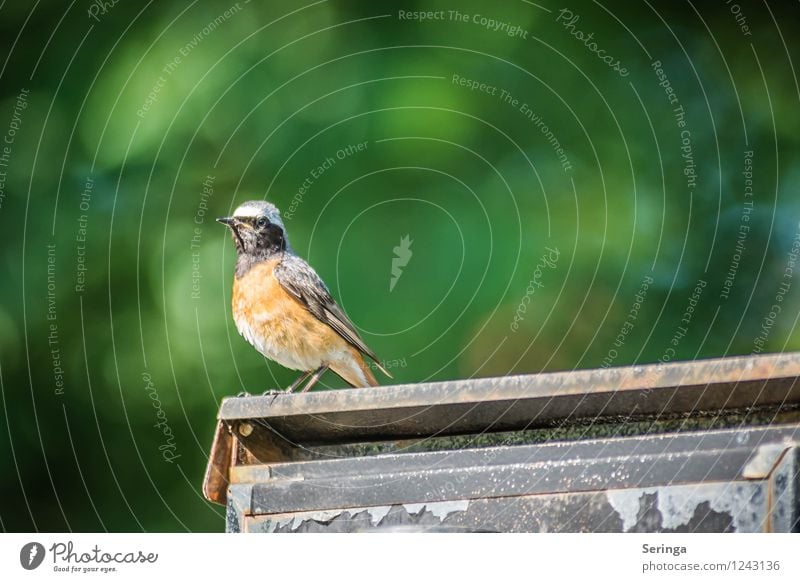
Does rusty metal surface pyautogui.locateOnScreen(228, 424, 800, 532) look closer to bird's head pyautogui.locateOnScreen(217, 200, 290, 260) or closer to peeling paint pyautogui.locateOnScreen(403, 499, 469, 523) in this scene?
peeling paint pyautogui.locateOnScreen(403, 499, 469, 523)

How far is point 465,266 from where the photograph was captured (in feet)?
21.6

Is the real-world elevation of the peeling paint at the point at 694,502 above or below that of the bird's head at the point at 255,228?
below

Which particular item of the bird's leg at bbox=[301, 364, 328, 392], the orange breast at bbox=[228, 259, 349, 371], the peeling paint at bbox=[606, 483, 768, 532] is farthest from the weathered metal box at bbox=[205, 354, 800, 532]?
the bird's leg at bbox=[301, 364, 328, 392]

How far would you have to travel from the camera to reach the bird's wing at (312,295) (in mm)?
5895

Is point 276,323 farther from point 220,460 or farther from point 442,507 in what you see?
point 442,507

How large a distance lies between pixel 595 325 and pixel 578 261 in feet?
1.21

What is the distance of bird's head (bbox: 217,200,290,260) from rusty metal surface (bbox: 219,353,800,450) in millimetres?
2449

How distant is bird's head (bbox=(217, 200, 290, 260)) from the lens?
598 cm

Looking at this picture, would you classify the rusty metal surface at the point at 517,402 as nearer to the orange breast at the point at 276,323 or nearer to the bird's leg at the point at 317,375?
the orange breast at the point at 276,323

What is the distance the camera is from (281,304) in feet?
19.2

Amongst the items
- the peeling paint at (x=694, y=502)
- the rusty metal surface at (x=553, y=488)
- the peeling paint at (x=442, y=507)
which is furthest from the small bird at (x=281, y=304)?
the peeling paint at (x=694, y=502)

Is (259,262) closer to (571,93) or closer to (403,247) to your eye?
(403,247)

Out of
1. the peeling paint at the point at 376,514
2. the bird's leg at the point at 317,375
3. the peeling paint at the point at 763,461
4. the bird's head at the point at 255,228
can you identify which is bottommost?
the bird's leg at the point at 317,375

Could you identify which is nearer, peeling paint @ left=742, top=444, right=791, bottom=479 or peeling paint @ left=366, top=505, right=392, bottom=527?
peeling paint @ left=742, top=444, right=791, bottom=479
